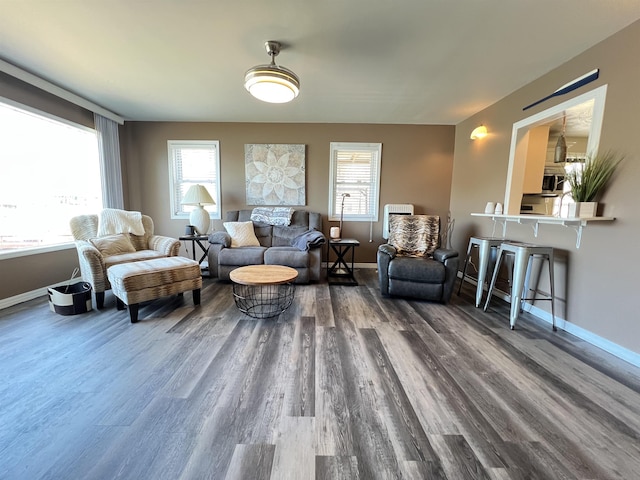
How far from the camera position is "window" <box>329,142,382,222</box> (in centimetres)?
427

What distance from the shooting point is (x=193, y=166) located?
4.29 metres

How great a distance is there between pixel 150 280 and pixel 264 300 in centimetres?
118

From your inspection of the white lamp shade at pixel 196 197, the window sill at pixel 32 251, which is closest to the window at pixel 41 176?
the window sill at pixel 32 251

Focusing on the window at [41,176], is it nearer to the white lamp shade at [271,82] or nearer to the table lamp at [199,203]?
the table lamp at [199,203]

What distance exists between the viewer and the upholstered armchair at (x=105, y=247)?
2.54m

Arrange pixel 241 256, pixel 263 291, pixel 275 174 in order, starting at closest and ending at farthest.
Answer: pixel 263 291
pixel 241 256
pixel 275 174

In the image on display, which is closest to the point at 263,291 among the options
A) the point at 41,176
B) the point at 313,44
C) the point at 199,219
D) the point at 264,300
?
the point at 264,300

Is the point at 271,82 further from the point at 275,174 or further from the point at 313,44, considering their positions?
the point at 275,174

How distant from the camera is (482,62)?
235 cm

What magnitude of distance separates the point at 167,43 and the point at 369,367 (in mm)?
3120

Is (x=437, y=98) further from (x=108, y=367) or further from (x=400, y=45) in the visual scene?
(x=108, y=367)

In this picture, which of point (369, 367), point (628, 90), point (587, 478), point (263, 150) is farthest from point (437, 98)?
point (587, 478)

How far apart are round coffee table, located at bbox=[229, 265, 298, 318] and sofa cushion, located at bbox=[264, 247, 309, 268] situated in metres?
0.32

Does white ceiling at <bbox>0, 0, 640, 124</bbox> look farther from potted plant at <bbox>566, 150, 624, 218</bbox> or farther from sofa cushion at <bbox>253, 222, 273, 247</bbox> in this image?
sofa cushion at <bbox>253, 222, 273, 247</bbox>
